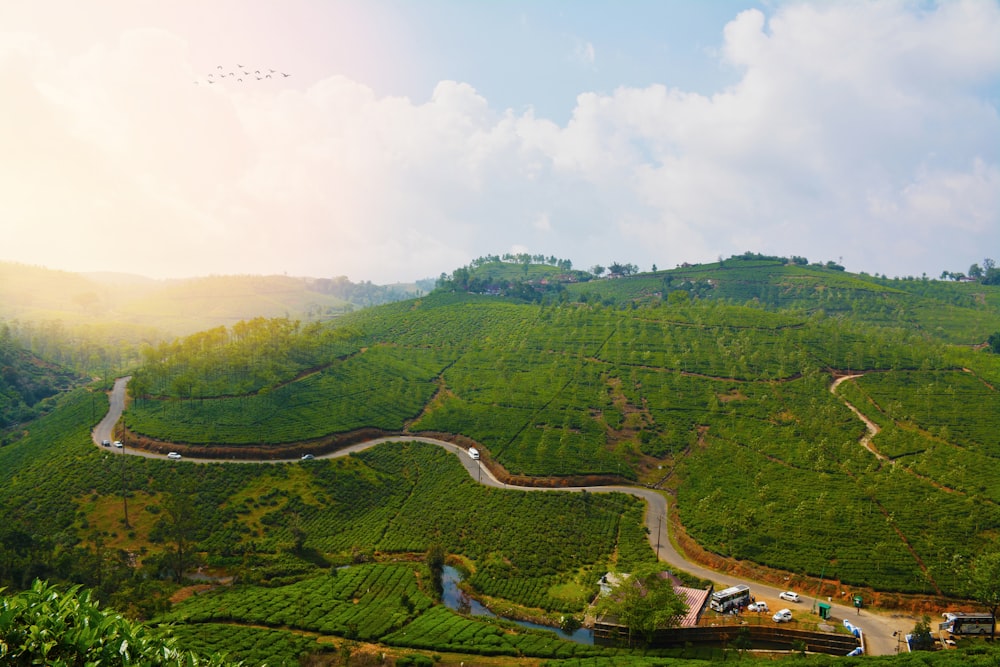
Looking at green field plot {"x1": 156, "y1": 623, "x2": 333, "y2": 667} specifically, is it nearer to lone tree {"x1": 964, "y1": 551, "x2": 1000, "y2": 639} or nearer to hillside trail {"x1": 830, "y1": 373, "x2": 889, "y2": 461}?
lone tree {"x1": 964, "y1": 551, "x2": 1000, "y2": 639}

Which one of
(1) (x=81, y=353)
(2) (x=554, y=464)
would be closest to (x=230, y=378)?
(2) (x=554, y=464)

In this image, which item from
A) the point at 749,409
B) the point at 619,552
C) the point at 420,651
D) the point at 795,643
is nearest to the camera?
the point at 420,651

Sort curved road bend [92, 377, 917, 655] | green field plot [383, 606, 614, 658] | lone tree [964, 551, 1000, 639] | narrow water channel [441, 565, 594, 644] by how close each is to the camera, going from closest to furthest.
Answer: green field plot [383, 606, 614, 658] < lone tree [964, 551, 1000, 639] < curved road bend [92, 377, 917, 655] < narrow water channel [441, 565, 594, 644]

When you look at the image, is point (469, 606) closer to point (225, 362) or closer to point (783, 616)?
point (783, 616)

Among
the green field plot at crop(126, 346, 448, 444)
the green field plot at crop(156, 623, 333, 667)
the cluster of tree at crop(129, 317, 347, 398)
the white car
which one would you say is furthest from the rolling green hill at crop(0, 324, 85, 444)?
the white car

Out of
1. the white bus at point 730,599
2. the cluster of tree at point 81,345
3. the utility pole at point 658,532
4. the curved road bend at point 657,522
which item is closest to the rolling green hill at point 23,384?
the cluster of tree at point 81,345

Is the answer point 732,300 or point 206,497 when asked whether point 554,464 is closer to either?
point 206,497

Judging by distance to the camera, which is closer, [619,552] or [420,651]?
[420,651]
